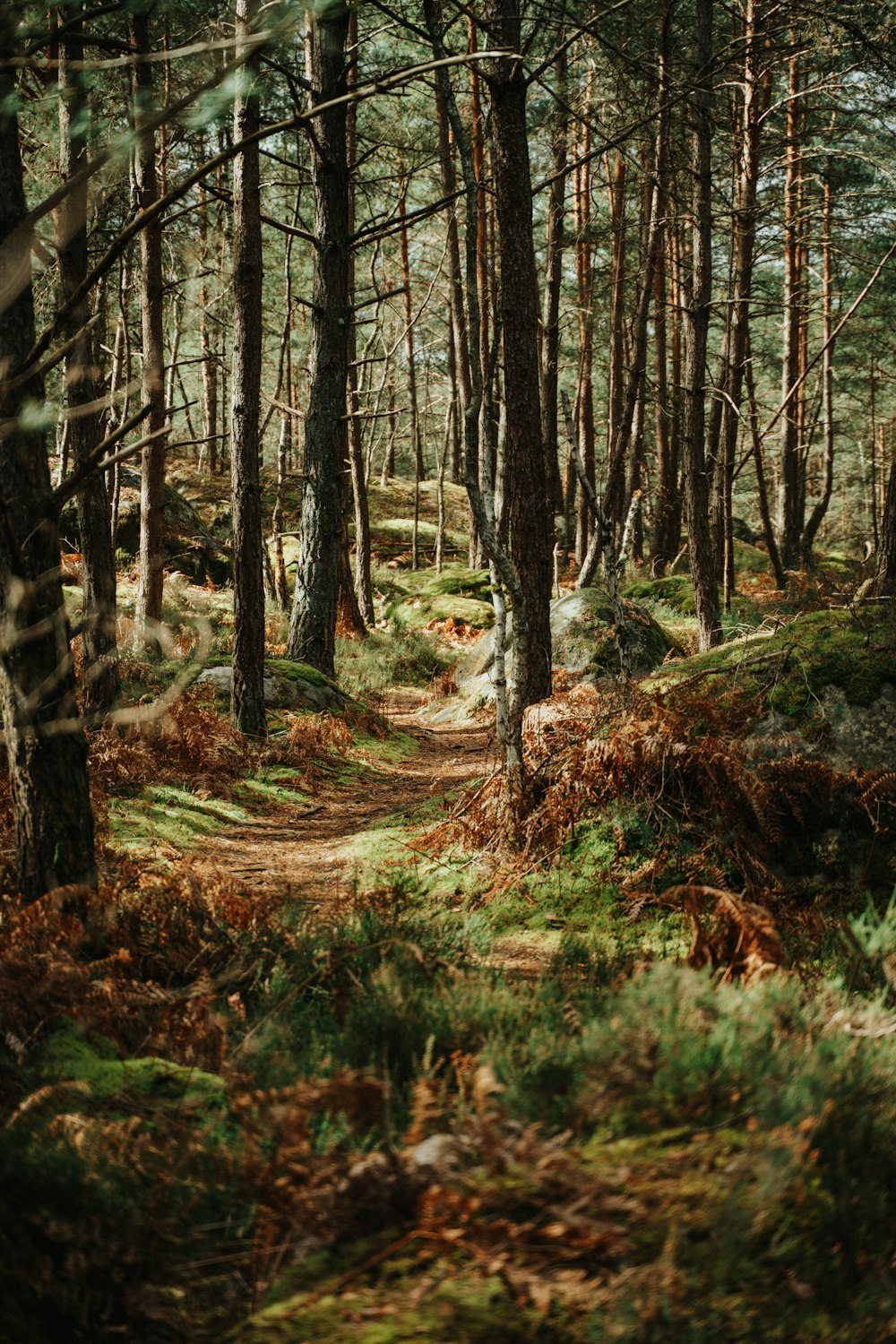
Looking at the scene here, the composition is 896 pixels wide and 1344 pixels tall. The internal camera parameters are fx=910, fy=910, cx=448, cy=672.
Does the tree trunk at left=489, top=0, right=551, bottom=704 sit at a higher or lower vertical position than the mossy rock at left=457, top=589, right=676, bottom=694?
higher

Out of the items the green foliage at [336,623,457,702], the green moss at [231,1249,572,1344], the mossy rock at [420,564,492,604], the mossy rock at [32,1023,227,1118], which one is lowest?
the mossy rock at [32,1023,227,1118]

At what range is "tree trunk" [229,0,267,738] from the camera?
30.7 ft

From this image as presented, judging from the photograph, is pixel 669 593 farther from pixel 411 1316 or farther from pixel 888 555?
pixel 411 1316

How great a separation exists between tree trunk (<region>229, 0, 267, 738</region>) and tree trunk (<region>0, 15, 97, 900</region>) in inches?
222

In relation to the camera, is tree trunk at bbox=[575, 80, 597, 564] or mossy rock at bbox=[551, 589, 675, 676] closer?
mossy rock at bbox=[551, 589, 675, 676]

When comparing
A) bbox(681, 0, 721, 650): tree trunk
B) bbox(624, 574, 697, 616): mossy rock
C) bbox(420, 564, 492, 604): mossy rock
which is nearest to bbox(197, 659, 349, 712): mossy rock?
bbox(681, 0, 721, 650): tree trunk

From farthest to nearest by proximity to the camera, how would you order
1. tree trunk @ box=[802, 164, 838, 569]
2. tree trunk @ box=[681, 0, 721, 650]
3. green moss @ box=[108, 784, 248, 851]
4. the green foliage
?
1. tree trunk @ box=[802, 164, 838, 569]
2. the green foliage
3. tree trunk @ box=[681, 0, 721, 650]
4. green moss @ box=[108, 784, 248, 851]

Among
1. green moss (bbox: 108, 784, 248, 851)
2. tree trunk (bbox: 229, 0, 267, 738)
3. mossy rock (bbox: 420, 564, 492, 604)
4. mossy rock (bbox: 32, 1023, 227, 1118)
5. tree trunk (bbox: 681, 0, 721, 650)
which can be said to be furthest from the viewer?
mossy rock (bbox: 420, 564, 492, 604)

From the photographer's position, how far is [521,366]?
27.8 ft

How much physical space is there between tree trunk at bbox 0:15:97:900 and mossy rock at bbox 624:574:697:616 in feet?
49.0

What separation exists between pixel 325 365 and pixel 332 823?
247 inches

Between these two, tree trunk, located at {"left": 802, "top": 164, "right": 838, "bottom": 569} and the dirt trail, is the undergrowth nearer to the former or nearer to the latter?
the dirt trail

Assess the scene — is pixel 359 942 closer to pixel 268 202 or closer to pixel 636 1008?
pixel 636 1008

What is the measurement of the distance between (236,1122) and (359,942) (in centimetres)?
132
